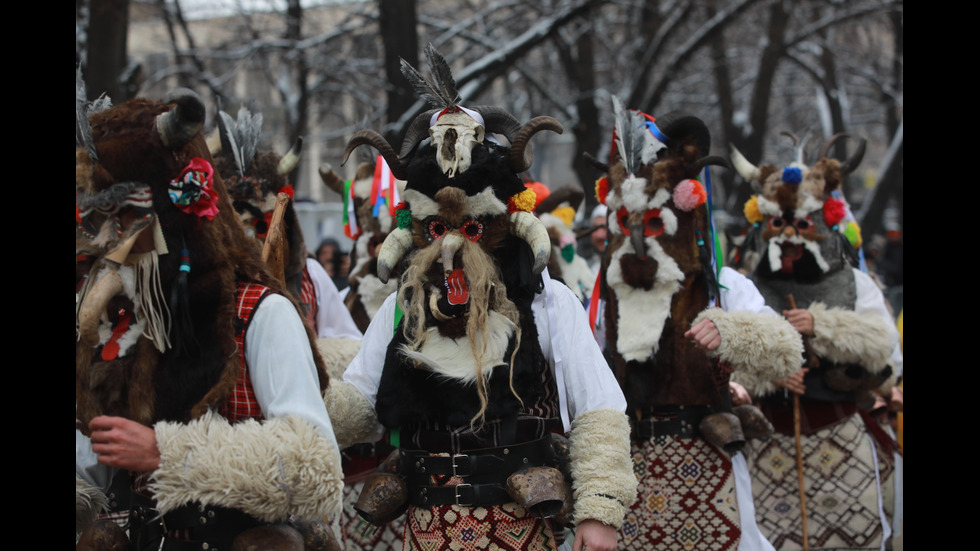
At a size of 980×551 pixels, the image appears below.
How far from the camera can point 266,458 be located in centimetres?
240

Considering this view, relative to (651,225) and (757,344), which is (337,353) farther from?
(757,344)

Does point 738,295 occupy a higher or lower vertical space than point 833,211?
lower

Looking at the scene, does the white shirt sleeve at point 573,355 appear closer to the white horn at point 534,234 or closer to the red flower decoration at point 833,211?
the white horn at point 534,234

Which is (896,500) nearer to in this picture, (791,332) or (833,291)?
(833,291)

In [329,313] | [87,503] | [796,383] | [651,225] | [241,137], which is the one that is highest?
[241,137]

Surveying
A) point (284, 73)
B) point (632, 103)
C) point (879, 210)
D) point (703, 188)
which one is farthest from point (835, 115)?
point (703, 188)

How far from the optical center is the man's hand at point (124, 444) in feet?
7.80

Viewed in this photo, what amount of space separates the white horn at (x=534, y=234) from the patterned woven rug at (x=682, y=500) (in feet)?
5.66

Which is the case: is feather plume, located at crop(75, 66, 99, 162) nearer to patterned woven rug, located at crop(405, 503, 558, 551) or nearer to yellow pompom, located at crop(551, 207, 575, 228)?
patterned woven rug, located at crop(405, 503, 558, 551)

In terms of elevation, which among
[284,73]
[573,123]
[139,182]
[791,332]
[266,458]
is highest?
[284,73]

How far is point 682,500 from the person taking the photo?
4.40m

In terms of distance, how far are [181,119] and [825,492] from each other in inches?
177

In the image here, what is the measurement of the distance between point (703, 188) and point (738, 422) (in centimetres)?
117

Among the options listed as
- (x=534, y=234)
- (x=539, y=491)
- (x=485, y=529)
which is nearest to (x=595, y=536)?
(x=539, y=491)
